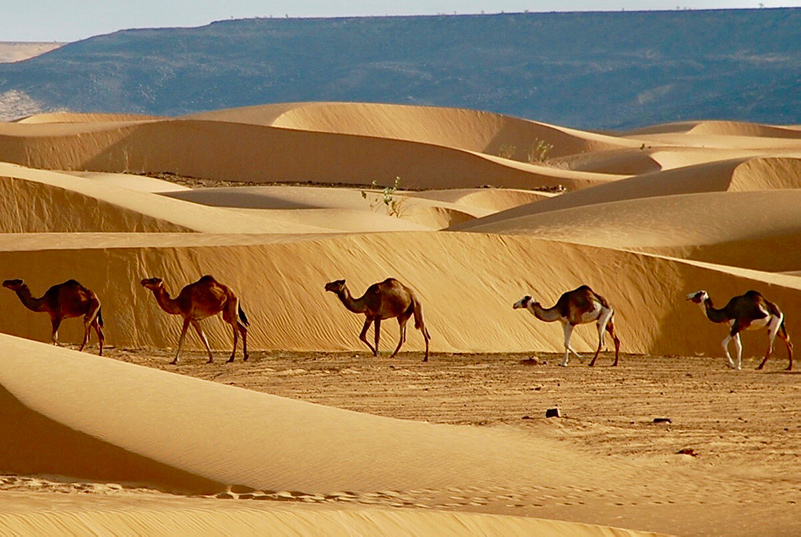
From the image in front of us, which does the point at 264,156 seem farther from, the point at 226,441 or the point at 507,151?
the point at 226,441

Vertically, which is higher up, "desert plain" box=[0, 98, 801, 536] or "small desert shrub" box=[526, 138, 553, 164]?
"small desert shrub" box=[526, 138, 553, 164]

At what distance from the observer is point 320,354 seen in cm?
1658

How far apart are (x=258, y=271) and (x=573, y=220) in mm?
12070

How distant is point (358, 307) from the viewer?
51.5 feet

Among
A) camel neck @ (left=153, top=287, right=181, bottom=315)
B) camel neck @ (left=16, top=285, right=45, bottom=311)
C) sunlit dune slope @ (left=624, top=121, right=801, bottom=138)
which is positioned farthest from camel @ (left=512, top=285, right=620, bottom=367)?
sunlit dune slope @ (left=624, top=121, right=801, bottom=138)

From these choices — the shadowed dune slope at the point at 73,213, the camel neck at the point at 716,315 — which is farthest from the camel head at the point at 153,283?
the shadowed dune slope at the point at 73,213

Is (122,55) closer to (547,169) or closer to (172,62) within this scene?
(172,62)

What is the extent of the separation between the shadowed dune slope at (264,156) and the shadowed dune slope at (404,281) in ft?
97.2

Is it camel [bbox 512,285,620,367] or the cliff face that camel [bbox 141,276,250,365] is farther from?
the cliff face

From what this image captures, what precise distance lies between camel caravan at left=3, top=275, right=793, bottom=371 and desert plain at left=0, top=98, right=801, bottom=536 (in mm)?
500

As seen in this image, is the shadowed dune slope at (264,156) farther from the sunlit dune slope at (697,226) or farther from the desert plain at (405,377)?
the sunlit dune slope at (697,226)

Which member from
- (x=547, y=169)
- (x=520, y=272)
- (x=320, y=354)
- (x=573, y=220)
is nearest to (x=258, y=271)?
(x=320, y=354)

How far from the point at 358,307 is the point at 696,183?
22106 millimetres

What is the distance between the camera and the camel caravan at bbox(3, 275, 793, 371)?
14.6 m
